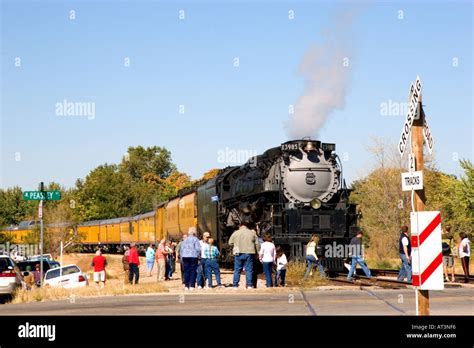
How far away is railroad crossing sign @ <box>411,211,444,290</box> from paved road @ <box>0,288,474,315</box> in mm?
2276

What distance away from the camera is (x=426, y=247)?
1233 cm

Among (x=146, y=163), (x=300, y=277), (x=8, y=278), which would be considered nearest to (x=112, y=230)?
(x=300, y=277)

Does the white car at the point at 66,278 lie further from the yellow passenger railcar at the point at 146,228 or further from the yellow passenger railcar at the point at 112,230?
the yellow passenger railcar at the point at 112,230

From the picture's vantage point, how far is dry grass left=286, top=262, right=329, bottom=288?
22.8 metres

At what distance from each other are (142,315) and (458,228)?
36421 mm

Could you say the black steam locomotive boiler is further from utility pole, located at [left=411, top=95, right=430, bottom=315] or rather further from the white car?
utility pole, located at [left=411, top=95, right=430, bottom=315]

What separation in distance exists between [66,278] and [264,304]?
1343 cm

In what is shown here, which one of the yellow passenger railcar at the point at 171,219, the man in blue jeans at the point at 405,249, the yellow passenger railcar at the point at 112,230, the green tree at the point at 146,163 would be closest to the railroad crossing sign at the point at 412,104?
the man in blue jeans at the point at 405,249

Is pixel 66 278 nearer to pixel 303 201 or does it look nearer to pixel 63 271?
pixel 63 271

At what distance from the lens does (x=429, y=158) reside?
54.3 meters

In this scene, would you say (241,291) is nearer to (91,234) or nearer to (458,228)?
(458,228)

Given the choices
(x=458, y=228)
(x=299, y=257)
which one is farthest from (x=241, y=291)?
(x=458, y=228)

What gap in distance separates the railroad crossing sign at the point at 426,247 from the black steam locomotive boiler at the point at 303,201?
1346 cm

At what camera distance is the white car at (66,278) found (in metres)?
28.1
